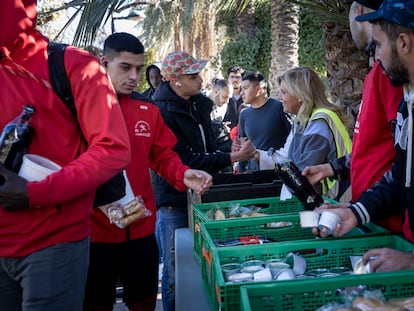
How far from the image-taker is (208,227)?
2.10 m

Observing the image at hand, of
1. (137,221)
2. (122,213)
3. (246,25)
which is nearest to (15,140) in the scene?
(122,213)

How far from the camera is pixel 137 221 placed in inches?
112

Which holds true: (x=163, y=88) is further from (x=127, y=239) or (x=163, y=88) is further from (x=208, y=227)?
(x=208, y=227)

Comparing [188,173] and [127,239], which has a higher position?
[188,173]

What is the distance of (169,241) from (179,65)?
4.61ft

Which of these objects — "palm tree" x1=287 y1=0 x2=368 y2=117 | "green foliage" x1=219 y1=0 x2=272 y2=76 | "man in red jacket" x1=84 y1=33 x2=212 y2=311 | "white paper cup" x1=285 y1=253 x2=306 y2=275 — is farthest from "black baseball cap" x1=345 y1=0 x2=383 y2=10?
"green foliage" x1=219 y1=0 x2=272 y2=76

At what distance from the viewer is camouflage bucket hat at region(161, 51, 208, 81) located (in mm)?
3805

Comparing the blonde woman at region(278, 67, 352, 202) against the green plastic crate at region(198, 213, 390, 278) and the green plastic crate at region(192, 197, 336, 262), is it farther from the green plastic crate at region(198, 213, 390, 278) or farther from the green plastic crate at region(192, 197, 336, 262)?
the green plastic crate at region(198, 213, 390, 278)

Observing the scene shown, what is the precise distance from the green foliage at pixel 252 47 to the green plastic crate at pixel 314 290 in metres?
17.0

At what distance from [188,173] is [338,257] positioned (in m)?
1.19

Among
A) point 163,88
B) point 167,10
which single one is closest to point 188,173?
point 163,88

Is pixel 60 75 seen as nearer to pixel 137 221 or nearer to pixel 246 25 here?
pixel 137 221

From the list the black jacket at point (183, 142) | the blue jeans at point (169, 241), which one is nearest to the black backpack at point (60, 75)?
the black jacket at point (183, 142)

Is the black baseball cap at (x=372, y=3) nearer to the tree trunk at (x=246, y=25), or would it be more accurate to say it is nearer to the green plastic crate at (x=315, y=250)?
the green plastic crate at (x=315, y=250)
